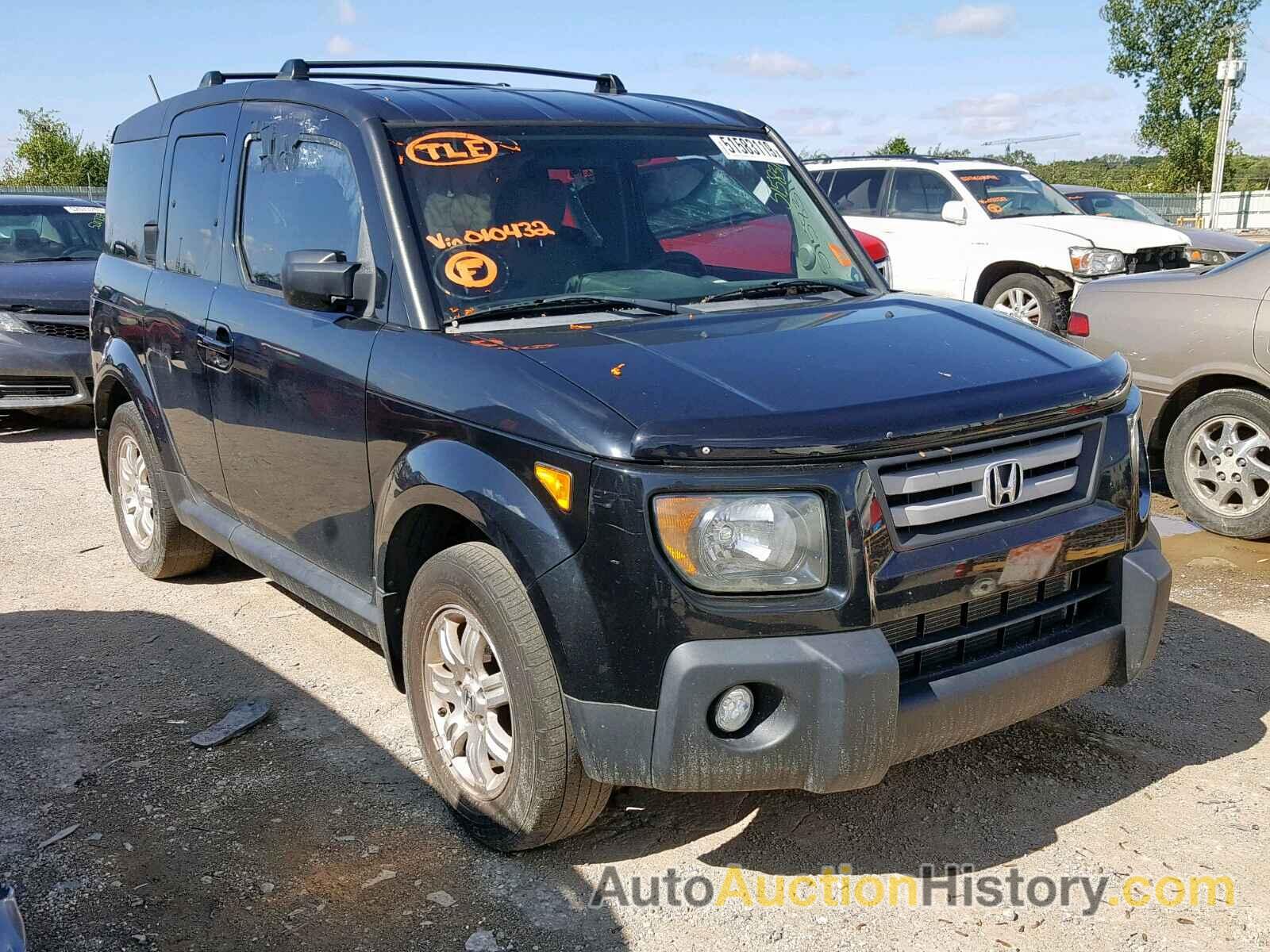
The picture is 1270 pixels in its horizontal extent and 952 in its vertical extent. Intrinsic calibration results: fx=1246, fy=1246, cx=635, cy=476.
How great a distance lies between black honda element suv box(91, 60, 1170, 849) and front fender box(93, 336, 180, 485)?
1.89 feet

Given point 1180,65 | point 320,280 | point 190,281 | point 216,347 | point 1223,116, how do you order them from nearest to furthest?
1. point 320,280
2. point 216,347
3. point 190,281
4. point 1223,116
5. point 1180,65

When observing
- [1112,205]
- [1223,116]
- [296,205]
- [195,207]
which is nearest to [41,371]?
[195,207]

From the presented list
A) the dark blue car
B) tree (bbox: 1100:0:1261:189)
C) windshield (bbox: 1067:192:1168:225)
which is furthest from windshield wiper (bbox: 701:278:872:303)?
tree (bbox: 1100:0:1261:189)

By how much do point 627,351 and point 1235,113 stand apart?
43741mm

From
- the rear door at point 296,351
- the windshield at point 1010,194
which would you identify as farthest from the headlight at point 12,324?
the windshield at point 1010,194

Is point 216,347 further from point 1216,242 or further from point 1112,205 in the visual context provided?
point 1112,205

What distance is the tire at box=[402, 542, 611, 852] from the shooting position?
2961 mm

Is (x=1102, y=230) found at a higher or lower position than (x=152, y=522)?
higher

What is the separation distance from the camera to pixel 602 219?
3.88 m

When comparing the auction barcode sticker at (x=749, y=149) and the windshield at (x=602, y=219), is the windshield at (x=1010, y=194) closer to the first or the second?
the auction barcode sticker at (x=749, y=149)

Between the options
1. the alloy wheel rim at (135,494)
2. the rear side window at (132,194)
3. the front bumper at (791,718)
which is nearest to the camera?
the front bumper at (791,718)

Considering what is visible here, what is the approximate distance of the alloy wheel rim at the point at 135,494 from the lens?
223 inches

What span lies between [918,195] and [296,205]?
954 centimetres

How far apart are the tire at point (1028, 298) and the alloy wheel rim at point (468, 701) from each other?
28.8ft
